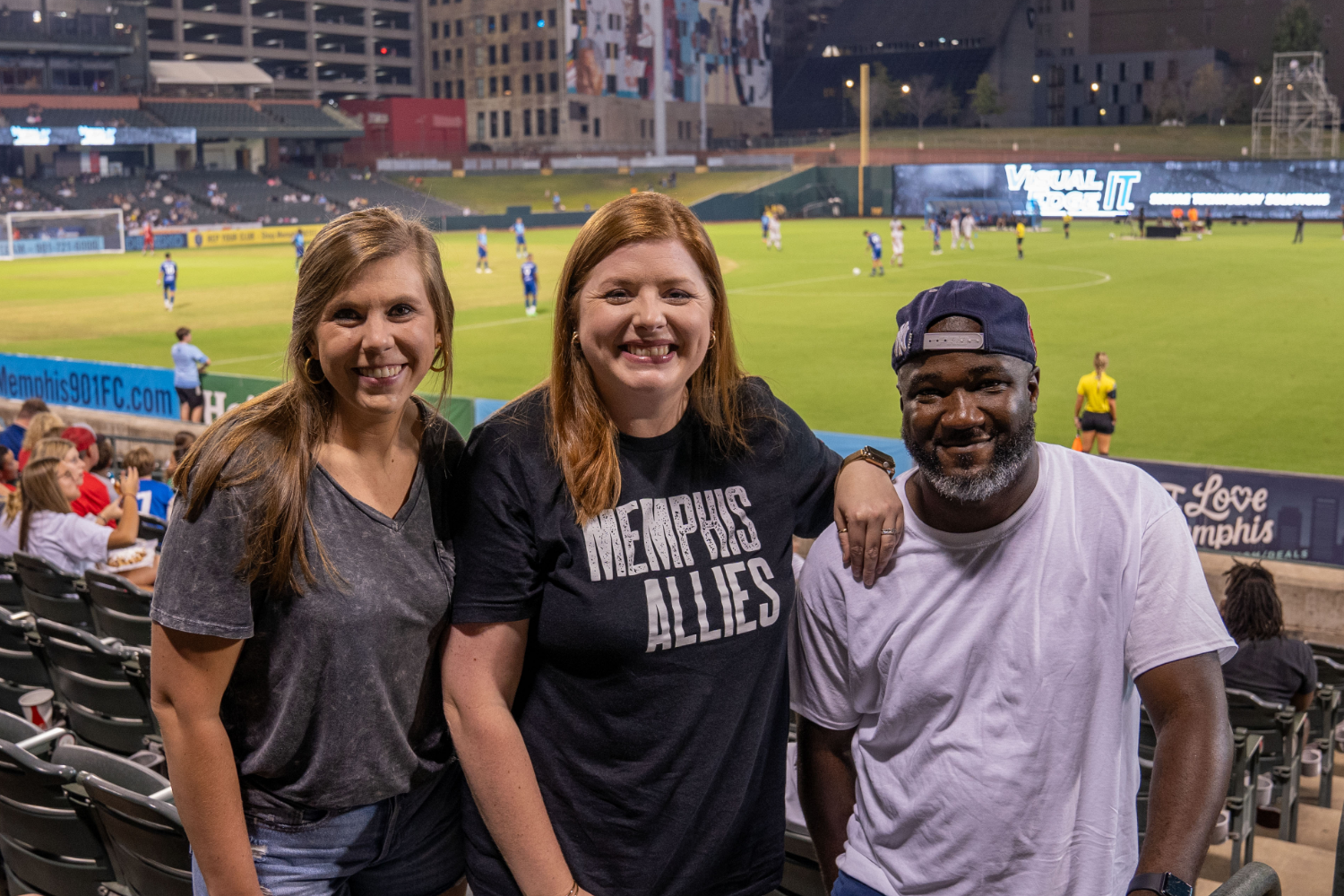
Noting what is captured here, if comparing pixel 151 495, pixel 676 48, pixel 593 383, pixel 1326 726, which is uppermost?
pixel 676 48

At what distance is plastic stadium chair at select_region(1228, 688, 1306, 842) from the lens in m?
5.74

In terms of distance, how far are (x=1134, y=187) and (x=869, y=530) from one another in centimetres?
6115

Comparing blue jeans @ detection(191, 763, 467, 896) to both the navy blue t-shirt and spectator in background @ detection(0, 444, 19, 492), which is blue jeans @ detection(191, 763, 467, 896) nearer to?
the navy blue t-shirt

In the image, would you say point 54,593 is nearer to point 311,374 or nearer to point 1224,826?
point 311,374

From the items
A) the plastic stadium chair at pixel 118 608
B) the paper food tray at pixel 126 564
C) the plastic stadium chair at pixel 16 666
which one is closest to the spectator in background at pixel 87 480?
the paper food tray at pixel 126 564

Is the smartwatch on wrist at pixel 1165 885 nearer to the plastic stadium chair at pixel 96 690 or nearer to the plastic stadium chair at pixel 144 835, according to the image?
the plastic stadium chair at pixel 144 835

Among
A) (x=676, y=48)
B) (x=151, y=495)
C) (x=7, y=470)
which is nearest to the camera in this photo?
(x=7, y=470)

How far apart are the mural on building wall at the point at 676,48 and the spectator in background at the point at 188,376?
8040 cm

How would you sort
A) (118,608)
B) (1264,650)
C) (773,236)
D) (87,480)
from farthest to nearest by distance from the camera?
(773,236) → (87,480) → (1264,650) → (118,608)

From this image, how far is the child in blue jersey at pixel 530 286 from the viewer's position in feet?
99.1

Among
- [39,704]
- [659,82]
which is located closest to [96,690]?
[39,704]

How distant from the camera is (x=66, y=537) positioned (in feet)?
25.6

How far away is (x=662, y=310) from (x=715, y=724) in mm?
811

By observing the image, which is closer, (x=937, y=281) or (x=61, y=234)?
(x=937, y=281)
